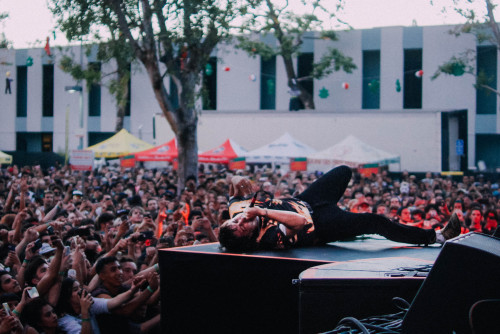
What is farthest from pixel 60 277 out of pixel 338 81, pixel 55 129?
pixel 55 129

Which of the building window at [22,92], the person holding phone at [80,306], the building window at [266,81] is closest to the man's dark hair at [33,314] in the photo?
the person holding phone at [80,306]

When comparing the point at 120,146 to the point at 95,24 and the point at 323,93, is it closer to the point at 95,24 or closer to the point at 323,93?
the point at 95,24

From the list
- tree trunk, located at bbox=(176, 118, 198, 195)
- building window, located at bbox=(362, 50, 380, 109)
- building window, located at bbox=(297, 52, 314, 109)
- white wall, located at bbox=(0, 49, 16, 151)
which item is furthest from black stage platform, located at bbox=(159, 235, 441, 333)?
white wall, located at bbox=(0, 49, 16, 151)

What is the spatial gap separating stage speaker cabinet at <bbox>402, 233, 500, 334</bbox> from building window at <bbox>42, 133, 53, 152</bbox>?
3792cm

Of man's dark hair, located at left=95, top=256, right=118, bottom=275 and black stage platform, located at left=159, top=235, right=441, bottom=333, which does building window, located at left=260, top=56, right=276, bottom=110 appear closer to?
man's dark hair, located at left=95, top=256, right=118, bottom=275

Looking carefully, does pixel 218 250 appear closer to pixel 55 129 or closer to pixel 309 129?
pixel 309 129

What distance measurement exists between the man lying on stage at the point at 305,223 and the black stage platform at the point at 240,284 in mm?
169

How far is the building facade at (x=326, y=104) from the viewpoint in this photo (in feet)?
69.5

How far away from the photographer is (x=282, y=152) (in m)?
19.5

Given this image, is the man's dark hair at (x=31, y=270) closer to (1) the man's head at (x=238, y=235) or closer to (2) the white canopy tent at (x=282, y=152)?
(1) the man's head at (x=238, y=235)

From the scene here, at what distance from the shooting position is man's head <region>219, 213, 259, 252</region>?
3830 mm

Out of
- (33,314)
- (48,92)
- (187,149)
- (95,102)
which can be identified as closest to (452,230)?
(33,314)

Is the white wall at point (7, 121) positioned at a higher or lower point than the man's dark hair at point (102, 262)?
higher

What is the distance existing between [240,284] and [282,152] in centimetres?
1603
